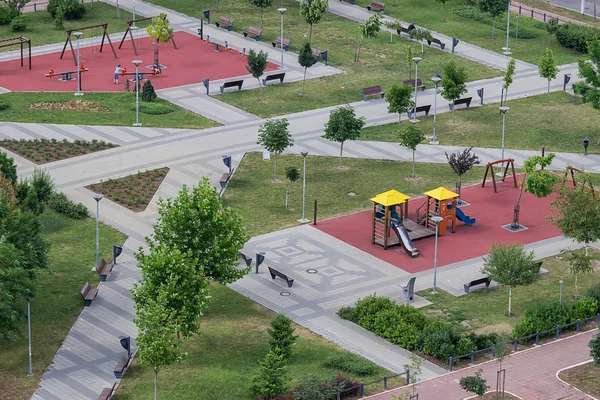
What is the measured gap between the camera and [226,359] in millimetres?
59188

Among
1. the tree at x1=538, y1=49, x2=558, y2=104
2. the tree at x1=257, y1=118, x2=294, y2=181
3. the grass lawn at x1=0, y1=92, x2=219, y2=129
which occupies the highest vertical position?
the tree at x1=538, y1=49, x2=558, y2=104

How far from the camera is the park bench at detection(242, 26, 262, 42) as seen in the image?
109 metres

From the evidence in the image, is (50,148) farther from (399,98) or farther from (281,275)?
(281,275)

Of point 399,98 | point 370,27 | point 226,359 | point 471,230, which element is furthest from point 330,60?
point 226,359

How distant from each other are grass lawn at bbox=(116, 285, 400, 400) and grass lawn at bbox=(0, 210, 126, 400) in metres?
4.37

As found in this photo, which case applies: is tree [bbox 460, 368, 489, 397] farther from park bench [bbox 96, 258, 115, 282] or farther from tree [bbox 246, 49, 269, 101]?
tree [bbox 246, 49, 269, 101]

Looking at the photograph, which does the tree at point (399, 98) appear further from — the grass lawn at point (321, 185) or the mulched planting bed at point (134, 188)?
the mulched planting bed at point (134, 188)

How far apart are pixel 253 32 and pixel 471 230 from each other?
1579 inches

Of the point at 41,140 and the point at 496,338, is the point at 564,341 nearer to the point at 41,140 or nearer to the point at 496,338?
the point at 496,338

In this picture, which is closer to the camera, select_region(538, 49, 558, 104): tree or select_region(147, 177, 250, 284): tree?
select_region(147, 177, 250, 284): tree

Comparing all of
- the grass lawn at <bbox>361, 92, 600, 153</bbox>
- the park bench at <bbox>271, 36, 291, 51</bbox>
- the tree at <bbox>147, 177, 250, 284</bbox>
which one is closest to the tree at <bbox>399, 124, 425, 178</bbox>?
the grass lawn at <bbox>361, 92, 600, 153</bbox>

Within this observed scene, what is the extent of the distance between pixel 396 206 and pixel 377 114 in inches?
734

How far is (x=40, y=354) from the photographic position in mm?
59750

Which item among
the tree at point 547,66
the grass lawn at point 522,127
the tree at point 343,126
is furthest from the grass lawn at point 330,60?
the tree at point 343,126
